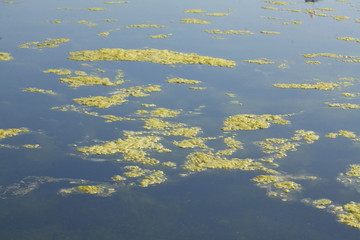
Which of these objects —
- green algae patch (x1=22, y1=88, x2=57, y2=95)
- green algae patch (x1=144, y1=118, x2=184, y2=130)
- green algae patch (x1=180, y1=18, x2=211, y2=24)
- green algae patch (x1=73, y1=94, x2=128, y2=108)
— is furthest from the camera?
green algae patch (x1=180, y1=18, x2=211, y2=24)

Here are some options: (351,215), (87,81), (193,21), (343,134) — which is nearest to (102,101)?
(87,81)

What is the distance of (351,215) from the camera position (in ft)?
46.1

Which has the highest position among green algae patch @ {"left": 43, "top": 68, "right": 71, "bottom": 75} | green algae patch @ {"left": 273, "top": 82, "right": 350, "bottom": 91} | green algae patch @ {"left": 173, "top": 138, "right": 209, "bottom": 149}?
green algae patch @ {"left": 273, "top": 82, "right": 350, "bottom": 91}

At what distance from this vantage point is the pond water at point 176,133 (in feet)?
45.1

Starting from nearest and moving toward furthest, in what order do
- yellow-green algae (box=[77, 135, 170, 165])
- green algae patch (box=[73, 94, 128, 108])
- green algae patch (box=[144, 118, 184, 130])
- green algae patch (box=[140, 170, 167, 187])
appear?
green algae patch (box=[140, 170, 167, 187]), yellow-green algae (box=[77, 135, 170, 165]), green algae patch (box=[144, 118, 184, 130]), green algae patch (box=[73, 94, 128, 108])

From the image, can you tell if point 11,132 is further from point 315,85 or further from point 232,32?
point 232,32

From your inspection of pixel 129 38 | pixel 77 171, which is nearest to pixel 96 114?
pixel 77 171

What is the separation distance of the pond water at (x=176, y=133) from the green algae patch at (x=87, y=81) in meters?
0.09

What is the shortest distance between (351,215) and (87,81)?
1325 cm

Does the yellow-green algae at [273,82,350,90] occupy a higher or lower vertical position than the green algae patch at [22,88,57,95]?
higher

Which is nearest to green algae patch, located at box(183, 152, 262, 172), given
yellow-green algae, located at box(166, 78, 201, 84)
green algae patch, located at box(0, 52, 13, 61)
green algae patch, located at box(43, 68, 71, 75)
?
yellow-green algae, located at box(166, 78, 201, 84)

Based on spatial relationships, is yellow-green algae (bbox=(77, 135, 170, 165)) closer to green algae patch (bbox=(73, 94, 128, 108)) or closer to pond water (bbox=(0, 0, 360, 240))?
pond water (bbox=(0, 0, 360, 240))

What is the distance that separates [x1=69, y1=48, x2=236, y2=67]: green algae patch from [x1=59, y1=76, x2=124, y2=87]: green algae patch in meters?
3.08

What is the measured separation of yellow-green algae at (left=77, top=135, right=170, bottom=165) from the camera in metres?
16.5
